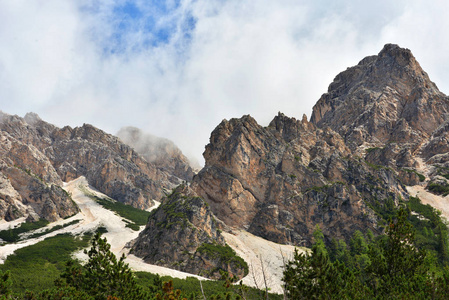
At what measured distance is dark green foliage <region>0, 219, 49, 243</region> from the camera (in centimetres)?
13050

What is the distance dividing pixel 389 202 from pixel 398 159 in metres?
57.3

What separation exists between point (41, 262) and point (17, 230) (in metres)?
56.7

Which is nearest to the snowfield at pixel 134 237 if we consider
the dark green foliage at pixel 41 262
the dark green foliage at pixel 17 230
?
the dark green foliage at pixel 17 230

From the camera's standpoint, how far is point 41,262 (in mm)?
94688

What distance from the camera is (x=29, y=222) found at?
14900cm

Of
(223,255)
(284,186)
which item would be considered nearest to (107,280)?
(223,255)

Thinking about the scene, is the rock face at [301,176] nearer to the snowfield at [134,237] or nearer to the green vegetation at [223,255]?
the snowfield at [134,237]

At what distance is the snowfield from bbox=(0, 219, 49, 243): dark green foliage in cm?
380

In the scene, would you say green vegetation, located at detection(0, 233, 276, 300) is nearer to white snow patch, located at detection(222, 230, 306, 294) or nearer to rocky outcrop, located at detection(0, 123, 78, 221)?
white snow patch, located at detection(222, 230, 306, 294)

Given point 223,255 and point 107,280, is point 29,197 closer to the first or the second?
point 223,255

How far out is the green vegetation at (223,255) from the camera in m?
84.1

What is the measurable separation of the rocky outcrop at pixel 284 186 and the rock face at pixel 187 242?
1535 cm

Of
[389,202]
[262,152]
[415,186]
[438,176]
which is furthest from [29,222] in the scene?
[438,176]

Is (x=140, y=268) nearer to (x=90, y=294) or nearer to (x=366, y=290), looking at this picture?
(x=90, y=294)
